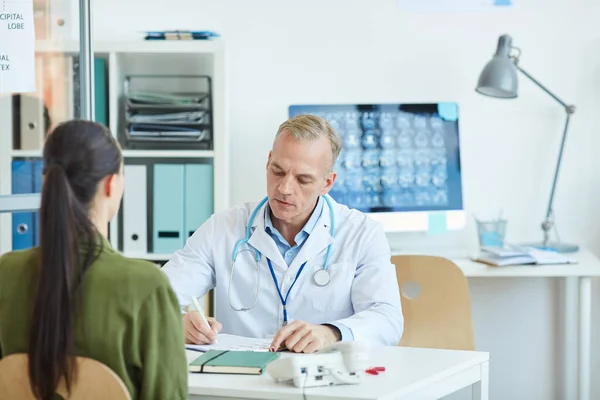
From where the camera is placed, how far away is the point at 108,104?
336cm

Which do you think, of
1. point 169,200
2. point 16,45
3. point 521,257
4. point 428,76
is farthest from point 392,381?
point 428,76

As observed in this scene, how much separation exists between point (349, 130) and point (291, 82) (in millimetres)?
339

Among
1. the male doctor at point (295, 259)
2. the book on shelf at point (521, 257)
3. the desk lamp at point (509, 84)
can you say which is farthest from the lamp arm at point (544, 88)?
the male doctor at point (295, 259)

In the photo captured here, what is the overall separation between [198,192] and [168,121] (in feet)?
0.95

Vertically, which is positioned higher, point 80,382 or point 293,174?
point 293,174

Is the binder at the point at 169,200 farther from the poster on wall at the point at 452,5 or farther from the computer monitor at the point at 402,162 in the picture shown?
the poster on wall at the point at 452,5

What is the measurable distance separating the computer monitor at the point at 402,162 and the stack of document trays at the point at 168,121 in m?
0.40

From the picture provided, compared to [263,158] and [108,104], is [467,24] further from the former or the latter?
[108,104]

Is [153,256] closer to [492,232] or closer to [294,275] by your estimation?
[294,275]

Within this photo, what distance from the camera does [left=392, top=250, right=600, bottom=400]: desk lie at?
10.2 feet

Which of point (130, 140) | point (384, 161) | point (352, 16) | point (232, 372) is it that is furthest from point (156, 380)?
point (352, 16)

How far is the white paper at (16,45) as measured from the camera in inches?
90.8

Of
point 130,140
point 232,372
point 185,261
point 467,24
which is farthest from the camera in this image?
point 467,24

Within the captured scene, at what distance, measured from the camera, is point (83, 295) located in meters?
1.45
